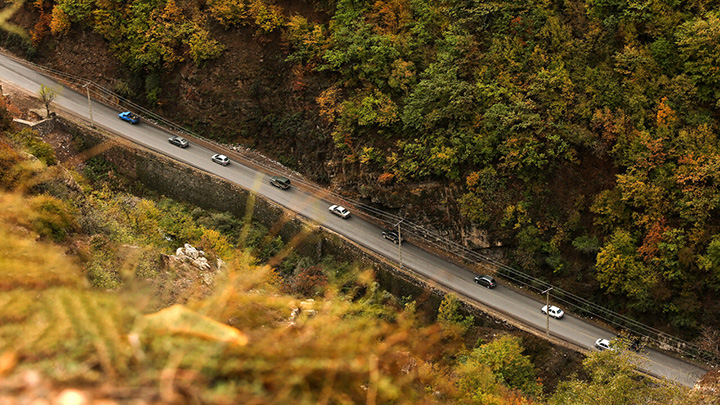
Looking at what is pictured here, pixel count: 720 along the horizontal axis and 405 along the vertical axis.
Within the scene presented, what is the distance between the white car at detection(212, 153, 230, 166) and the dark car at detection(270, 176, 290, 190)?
11.9 ft

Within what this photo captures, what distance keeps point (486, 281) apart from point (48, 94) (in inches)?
1315

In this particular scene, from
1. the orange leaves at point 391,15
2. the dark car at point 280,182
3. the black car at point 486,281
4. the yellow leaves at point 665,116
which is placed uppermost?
A: the yellow leaves at point 665,116

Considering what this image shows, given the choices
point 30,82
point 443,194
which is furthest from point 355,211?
point 30,82

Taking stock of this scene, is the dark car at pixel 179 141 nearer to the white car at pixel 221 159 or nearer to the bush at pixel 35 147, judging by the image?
the white car at pixel 221 159

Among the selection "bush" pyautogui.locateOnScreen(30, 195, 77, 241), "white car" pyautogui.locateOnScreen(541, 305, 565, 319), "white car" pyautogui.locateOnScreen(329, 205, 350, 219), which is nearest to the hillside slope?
"white car" pyautogui.locateOnScreen(541, 305, 565, 319)

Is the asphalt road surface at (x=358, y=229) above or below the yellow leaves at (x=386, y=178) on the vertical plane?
below

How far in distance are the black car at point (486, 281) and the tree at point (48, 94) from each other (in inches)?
1207

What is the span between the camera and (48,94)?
42281mm

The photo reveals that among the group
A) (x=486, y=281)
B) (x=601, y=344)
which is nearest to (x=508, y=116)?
(x=486, y=281)

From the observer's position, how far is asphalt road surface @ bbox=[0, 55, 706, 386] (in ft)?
97.9

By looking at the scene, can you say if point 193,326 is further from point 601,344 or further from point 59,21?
point 59,21

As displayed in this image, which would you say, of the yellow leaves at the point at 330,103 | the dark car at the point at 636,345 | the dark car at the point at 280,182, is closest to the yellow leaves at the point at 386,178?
the yellow leaves at the point at 330,103

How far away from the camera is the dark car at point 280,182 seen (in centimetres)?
3844

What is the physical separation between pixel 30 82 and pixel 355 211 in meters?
27.5
